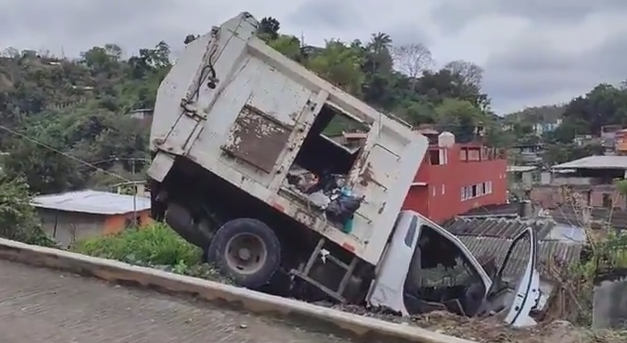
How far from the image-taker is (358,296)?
6.68 m

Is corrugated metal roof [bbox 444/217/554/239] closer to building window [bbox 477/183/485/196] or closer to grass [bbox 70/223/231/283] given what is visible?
building window [bbox 477/183/485/196]

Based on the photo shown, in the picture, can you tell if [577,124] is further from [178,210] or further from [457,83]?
[178,210]

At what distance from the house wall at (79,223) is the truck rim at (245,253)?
9.82 m

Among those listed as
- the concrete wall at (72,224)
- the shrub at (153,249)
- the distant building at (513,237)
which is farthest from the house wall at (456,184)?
the shrub at (153,249)

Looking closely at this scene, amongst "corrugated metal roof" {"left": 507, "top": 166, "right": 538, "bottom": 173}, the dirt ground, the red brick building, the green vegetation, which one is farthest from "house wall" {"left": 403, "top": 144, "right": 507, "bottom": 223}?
the green vegetation

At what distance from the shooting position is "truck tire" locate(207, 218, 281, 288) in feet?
22.2

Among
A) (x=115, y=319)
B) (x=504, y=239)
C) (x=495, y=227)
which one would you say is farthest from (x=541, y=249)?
(x=115, y=319)

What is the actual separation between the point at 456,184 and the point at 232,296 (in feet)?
54.5

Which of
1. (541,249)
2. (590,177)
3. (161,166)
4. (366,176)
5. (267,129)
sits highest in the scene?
(590,177)

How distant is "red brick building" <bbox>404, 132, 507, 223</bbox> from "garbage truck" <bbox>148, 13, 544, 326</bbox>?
8055 mm

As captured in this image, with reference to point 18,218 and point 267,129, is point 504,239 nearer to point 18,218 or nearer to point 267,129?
point 267,129

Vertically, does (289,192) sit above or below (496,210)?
below

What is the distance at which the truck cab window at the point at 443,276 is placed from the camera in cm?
671

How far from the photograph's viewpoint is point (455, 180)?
19.7 meters
